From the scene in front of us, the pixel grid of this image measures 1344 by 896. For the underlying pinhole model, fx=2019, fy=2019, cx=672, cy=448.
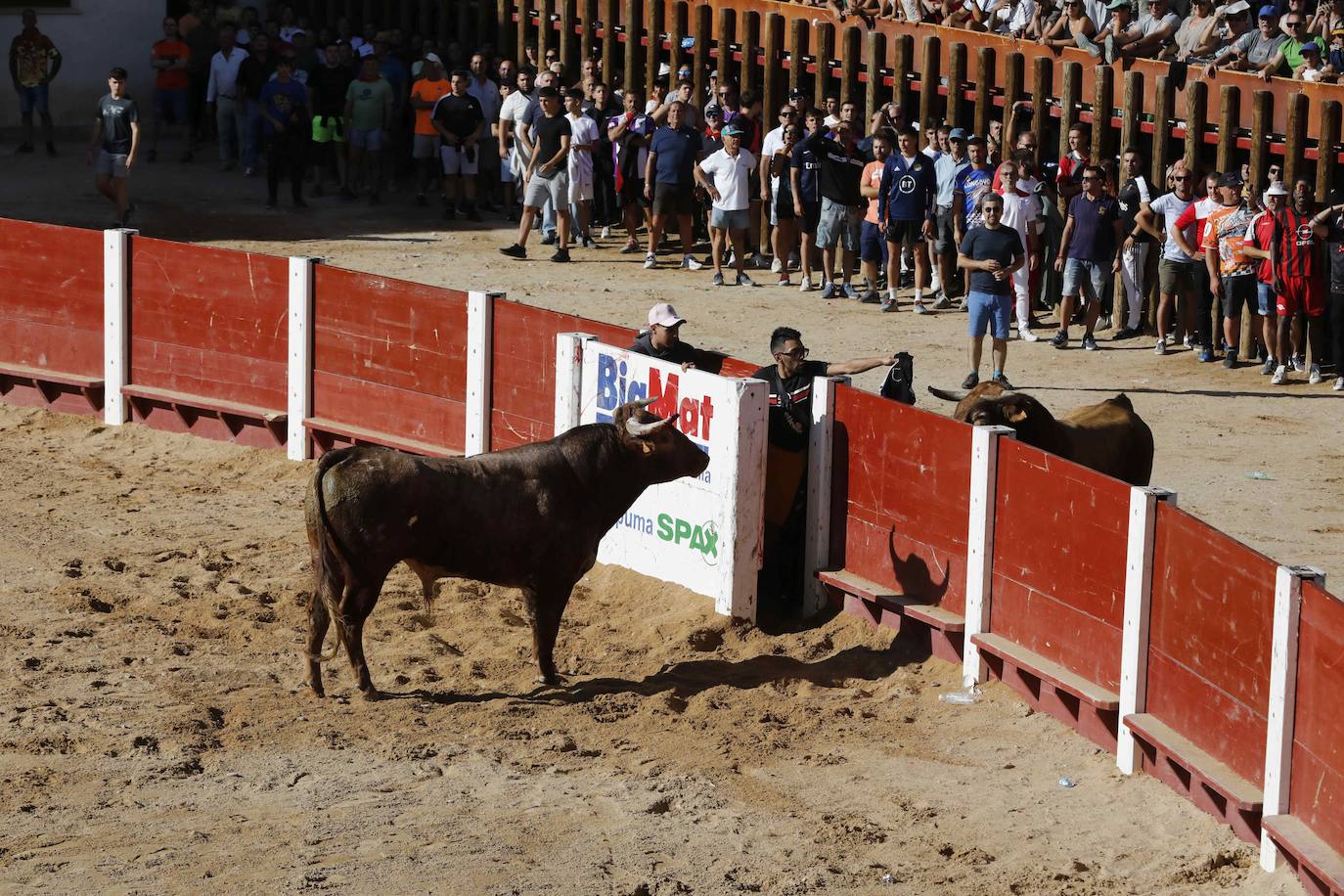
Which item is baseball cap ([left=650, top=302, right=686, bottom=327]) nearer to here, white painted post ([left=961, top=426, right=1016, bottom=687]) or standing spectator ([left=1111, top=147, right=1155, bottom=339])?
white painted post ([left=961, top=426, right=1016, bottom=687])

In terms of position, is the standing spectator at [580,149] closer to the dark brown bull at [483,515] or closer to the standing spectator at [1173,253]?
the standing spectator at [1173,253]

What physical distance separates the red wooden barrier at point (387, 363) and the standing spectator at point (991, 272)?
4.20 meters

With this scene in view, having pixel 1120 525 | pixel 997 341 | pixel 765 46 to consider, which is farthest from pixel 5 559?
pixel 765 46

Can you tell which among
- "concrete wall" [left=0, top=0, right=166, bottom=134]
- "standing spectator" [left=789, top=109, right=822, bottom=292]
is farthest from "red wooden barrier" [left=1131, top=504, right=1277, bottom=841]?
"concrete wall" [left=0, top=0, right=166, bottom=134]

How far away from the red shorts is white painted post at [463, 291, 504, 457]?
21.9 feet

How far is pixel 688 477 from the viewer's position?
11.0 metres

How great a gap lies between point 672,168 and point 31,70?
9.52 m

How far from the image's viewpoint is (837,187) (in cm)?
1888

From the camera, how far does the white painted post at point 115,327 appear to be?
1516cm

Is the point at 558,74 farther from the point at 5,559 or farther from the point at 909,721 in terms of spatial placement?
the point at 909,721

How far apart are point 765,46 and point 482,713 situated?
13.4m

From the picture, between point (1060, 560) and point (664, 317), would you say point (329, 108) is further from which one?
point (1060, 560)

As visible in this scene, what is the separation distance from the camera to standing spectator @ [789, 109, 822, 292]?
1906cm

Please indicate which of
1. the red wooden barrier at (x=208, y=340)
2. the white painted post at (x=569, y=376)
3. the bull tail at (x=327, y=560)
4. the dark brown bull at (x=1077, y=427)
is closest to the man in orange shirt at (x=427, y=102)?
the red wooden barrier at (x=208, y=340)
